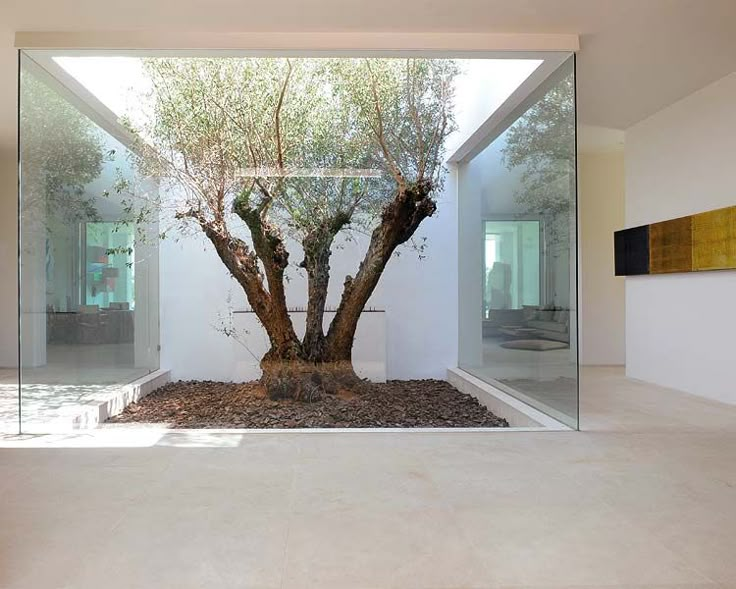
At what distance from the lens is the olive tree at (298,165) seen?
4.97 meters

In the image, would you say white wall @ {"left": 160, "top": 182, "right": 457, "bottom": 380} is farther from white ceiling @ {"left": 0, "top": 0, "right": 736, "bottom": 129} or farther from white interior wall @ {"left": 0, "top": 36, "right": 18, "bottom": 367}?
white interior wall @ {"left": 0, "top": 36, "right": 18, "bottom": 367}

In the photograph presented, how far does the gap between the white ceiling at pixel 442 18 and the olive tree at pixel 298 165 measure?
32 cm

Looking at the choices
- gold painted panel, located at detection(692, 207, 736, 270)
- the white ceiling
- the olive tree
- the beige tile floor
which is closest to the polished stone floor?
the beige tile floor

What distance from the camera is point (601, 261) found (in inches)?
407

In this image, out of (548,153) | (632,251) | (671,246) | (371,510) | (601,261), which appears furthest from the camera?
(601,261)

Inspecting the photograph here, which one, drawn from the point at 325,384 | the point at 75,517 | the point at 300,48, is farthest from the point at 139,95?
the point at 75,517

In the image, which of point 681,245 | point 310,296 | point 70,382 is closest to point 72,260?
point 70,382

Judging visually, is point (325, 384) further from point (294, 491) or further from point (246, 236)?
point (294, 491)

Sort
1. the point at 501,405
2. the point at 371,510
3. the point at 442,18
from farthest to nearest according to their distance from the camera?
the point at 501,405 → the point at 442,18 → the point at 371,510

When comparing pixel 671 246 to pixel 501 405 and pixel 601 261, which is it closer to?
pixel 601 261

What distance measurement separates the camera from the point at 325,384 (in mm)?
5109

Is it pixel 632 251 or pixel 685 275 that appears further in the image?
pixel 632 251

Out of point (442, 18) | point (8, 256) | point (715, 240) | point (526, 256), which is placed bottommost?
point (526, 256)

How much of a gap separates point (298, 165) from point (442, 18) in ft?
4.79
